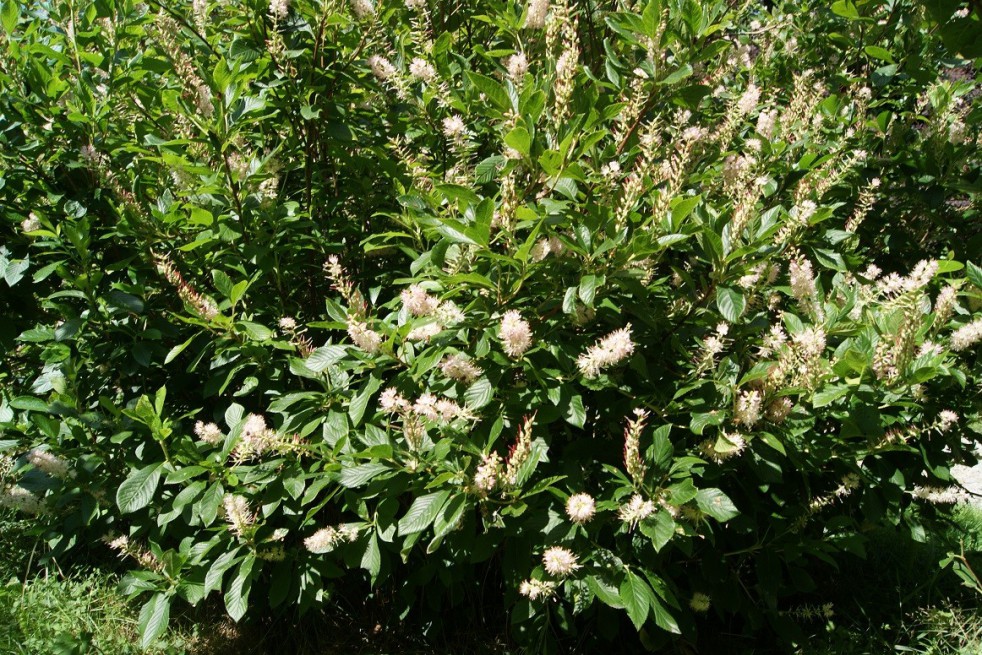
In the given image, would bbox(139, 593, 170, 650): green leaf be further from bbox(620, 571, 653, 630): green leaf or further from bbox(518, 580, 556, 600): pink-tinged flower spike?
bbox(620, 571, 653, 630): green leaf

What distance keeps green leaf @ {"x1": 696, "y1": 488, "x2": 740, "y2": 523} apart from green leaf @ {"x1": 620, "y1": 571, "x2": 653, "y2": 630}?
0.27 m

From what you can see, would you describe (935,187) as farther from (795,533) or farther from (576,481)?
(576,481)

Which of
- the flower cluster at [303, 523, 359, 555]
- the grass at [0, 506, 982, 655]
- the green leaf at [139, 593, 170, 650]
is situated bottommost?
the grass at [0, 506, 982, 655]

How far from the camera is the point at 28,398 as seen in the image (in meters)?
2.84

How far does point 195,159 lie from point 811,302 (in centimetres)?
197

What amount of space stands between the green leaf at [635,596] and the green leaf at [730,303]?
755 millimetres

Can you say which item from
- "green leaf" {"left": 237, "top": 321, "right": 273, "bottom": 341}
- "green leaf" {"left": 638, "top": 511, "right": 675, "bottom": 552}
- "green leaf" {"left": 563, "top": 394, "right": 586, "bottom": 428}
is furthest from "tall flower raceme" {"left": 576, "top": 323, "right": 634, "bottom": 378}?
"green leaf" {"left": 237, "top": 321, "right": 273, "bottom": 341}

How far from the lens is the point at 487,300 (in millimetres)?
2109

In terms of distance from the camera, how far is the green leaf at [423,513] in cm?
203

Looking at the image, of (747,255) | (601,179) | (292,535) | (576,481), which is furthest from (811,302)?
(292,535)

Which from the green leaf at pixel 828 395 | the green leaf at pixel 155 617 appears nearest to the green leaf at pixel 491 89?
the green leaf at pixel 828 395

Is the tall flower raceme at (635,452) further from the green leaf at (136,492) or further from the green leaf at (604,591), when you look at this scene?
the green leaf at (136,492)

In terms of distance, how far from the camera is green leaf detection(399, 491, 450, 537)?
2.03m

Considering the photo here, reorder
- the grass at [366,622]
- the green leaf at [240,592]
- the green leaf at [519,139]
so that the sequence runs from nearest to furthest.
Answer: the green leaf at [519,139]
the green leaf at [240,592]
the grass at [366,622]
